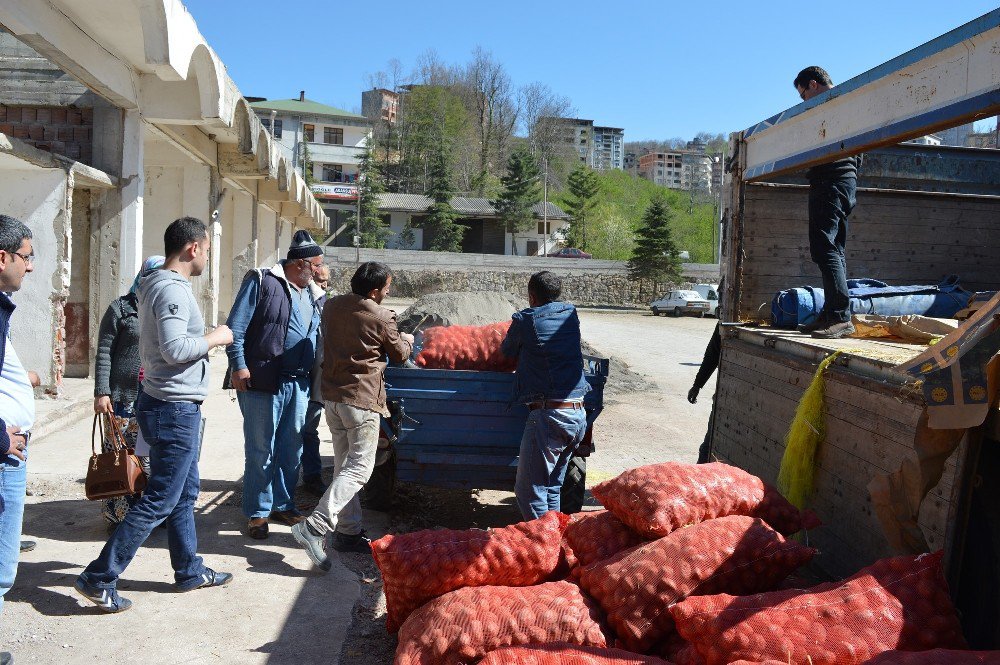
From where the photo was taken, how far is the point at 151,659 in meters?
3.46

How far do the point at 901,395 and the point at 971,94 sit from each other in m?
1.26

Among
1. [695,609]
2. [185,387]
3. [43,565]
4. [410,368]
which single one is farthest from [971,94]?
[43,565]

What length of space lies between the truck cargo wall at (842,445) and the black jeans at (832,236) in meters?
0.60

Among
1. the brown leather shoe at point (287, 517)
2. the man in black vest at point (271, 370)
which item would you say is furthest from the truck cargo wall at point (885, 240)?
the brown leather shoe at point (287, 517)

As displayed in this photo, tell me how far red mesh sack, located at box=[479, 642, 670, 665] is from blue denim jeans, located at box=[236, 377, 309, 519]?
2600mm

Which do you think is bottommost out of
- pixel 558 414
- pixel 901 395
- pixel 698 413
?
pixel 698 413

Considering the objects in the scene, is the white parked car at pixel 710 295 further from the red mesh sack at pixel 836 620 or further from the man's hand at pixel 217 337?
the red mesh sack at pixel 836 620

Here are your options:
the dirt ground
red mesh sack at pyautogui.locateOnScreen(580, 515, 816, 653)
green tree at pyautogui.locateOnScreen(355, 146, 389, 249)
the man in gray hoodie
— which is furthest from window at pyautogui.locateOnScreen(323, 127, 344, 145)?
red mesh sack at pyautogui.locateOnScreen(580, 515, 816, 653)

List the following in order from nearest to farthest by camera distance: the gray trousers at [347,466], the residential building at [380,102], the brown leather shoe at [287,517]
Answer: the gray trousers at [347,466] → the brown leather shoe at [287,517] → the residential building at [380,102]

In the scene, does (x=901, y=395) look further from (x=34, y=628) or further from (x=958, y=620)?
(x=34, y=628)

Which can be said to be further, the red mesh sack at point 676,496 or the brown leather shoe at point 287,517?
the brown leather shoe at point 287,517

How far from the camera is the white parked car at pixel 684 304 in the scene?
38.0 meters

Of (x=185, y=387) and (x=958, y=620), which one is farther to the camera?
(x=185, y=387)

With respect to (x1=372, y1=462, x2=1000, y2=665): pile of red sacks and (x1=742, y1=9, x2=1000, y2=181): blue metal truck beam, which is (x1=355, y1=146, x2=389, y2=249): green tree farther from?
(x1=372, y1=462, x2=1000, y2=665): pile of red sacks
